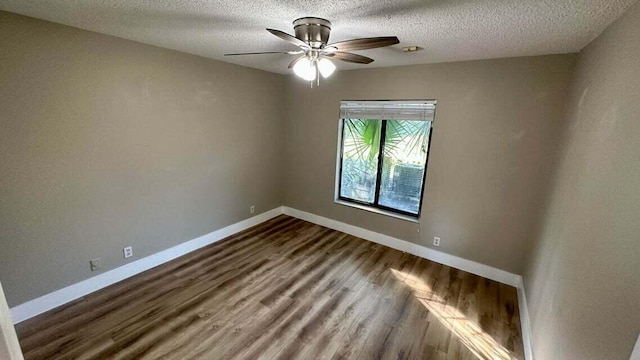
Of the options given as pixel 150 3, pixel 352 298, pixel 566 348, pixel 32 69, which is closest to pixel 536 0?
pixel 566 348

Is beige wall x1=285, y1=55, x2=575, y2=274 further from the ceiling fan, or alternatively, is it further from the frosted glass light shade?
the frosted glass light shade

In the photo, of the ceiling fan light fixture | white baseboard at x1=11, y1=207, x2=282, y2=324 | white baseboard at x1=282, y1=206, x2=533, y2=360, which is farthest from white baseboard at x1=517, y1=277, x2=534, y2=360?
white baseboard at x1=11, y1=207, x2=282, y2=324

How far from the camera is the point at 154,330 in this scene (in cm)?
212

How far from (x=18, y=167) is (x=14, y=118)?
1.17 ft

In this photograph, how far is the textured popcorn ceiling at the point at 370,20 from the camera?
1.49 meters

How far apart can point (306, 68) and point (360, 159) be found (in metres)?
2.12

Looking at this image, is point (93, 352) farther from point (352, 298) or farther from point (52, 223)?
point (352, 298)

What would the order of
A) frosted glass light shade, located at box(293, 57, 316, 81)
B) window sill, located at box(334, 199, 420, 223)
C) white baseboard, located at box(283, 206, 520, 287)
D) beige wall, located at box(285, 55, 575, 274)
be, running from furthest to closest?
window sill, located at box(334, 199, 420, 223), white baseboard, located at box(283, 206, 520, 287), beige wall, located at box(285, 55, 575, 274), frosted glass light shade, located at box(293, 57, 316, 81)

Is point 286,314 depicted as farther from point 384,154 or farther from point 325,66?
point 384,154

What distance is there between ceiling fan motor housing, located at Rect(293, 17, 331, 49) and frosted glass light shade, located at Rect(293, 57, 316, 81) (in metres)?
0.12

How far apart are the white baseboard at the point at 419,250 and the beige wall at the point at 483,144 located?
0.07 metres

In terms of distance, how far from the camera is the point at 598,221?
128cm

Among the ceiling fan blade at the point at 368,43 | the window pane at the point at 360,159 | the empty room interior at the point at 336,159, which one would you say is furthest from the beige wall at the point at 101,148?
the ceiling fan blade at the point at 368,43

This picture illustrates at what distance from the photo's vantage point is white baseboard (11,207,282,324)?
2182 mm
